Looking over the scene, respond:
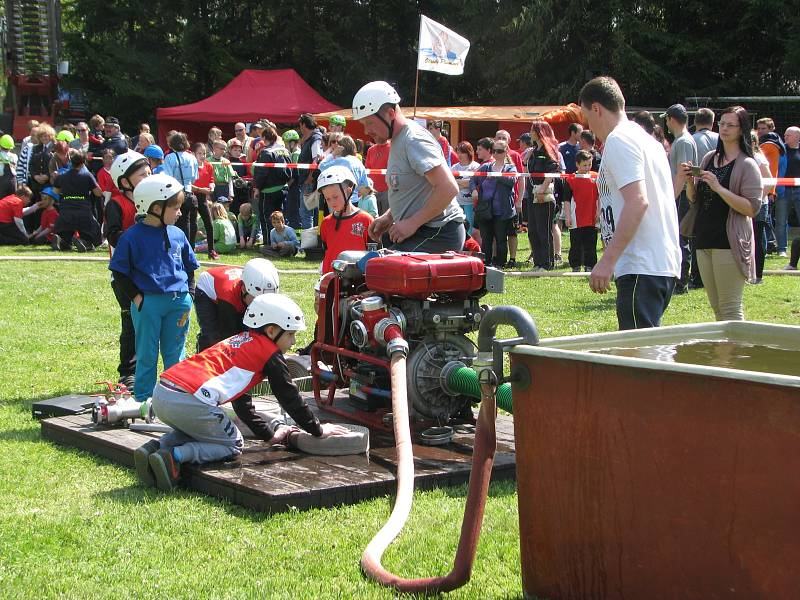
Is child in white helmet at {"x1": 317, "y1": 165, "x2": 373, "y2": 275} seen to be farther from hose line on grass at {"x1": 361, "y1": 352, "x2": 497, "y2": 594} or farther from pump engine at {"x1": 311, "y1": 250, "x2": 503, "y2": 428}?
hose line on grass at {"x1": 361, "y1": 352, "x2": 497, "y2": 594}

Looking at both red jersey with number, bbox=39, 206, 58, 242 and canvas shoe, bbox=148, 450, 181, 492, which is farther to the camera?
red jersey with number, bbox=39, 206, 58, 242

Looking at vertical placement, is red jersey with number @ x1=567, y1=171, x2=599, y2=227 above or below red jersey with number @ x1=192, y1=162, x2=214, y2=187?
below

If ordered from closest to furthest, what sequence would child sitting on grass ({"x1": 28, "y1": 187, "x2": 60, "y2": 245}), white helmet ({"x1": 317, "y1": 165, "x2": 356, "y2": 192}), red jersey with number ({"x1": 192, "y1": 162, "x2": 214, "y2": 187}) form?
white helmet ({"x1": 317, "y1": 165, "x2": 356, "y2": 192}), red jersey with number ({"x1": 192, "y1": 162, "x2": 214, "y2": 187}), child sitting on grass ({"x1": 28, "y1": 187, "x2": 60, "y2": 245})

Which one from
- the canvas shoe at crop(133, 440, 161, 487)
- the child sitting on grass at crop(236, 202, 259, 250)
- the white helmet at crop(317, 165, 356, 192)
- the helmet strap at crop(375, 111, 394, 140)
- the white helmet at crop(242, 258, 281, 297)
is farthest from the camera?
the child sitting on grass at crop(236, 202, 259, 250)

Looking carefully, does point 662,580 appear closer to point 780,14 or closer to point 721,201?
point 721,201

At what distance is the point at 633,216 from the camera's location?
5.48 m

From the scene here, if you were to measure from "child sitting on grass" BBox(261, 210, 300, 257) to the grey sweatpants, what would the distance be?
1184 cm

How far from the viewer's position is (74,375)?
9008 mm

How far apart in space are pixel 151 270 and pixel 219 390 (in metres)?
1.76

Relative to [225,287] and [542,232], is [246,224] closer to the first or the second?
[542,232]

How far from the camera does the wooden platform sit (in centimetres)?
542

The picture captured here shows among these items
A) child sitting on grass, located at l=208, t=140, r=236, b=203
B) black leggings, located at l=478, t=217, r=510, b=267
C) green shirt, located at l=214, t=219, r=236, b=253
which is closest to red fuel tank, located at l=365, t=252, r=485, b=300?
black leggings, located at l=478, t=217, r=510, b=267

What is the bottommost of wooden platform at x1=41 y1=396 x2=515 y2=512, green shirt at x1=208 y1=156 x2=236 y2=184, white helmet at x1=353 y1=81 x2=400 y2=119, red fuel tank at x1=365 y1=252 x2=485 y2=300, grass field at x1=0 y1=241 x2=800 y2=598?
grass field at x1=0 y1=241 x2=800 y2=598

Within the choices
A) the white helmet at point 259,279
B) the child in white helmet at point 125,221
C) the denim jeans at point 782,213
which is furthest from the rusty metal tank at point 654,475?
the denim jeans at point 782,213
